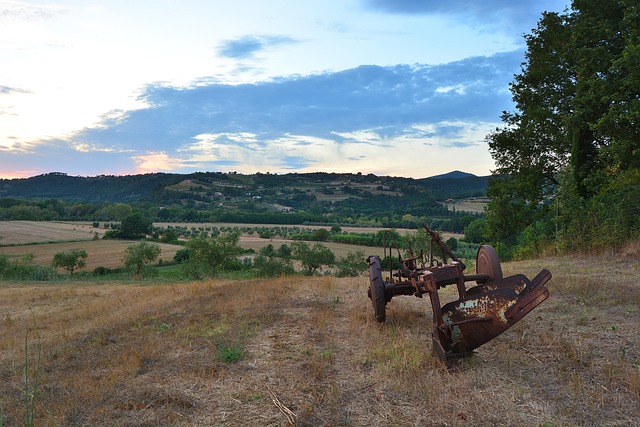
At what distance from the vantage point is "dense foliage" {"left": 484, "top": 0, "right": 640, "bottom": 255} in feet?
55.1

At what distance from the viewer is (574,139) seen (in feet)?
74.1

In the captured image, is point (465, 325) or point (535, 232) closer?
point (465, 325)

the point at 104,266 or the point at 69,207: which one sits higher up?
the point at 69,207

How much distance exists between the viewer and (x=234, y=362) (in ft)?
21.2

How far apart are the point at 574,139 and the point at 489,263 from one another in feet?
62.6

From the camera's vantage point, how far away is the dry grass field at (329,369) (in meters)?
4.62

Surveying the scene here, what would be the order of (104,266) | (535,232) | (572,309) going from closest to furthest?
1. (572,309)
2. (535,232)
3. (104,266)

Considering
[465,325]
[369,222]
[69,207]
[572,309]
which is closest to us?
[465,325]

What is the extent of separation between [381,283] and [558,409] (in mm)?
3776

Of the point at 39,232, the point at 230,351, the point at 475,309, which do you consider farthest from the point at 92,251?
the point at 475,309

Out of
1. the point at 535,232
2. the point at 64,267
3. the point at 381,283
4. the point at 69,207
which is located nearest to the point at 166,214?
the point at 69,207

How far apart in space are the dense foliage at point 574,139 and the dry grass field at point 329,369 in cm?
711

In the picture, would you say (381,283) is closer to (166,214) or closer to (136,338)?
(136,338)

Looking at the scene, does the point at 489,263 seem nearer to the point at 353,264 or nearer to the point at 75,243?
the point at 353,264
